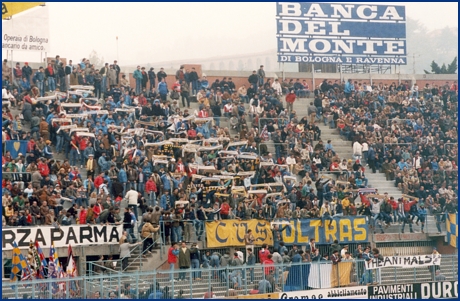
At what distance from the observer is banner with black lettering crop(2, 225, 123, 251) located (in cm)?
2931

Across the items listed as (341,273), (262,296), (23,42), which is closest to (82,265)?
(262,296)

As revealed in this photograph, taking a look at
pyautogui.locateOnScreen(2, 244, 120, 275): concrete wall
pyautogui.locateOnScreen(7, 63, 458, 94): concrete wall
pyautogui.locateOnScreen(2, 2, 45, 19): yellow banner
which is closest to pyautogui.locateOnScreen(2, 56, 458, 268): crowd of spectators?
pyautogui.locateOnScreen(2, 244, 120, 275): concrete wall

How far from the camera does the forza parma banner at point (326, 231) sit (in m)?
34.0

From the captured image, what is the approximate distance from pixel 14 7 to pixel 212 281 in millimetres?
18194

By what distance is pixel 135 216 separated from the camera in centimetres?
3238

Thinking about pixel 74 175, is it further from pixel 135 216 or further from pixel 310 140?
pixel 310 140

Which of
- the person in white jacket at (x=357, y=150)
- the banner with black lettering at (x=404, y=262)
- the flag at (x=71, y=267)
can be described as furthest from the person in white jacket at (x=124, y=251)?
the person in white jacket at (x=357, y=150)

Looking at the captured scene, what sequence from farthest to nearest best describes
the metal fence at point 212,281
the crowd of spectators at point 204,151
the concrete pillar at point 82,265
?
the crowd of spectators at point 204,151 < the concrete pillar at point 82,265 < the metal fence at point 212,281

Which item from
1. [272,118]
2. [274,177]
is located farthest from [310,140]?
[274,177]

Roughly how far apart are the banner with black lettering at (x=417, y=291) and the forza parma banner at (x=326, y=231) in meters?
4.21

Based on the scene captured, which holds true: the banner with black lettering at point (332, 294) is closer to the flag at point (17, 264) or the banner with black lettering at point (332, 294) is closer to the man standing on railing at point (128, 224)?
the man standing on railing at point (128, 224)

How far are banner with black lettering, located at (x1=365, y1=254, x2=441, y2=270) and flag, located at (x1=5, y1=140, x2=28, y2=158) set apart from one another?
11918 millimetres

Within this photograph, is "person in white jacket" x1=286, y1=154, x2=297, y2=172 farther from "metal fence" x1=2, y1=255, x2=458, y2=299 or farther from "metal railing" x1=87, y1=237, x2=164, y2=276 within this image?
"metal railing" x1=87, y1=237, x2=164, y2=276

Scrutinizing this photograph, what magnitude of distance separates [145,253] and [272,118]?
11877 mm
